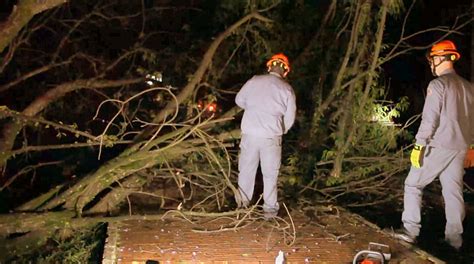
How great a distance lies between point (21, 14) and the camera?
585 cm

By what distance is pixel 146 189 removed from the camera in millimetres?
8453

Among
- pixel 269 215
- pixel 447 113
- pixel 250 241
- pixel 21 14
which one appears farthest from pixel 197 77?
pixel 447 113

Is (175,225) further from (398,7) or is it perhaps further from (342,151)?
(398,7)

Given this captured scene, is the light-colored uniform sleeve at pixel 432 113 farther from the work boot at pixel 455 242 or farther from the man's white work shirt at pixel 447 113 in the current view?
the work boot at pixel 455 242

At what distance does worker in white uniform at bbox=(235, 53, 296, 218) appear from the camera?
21.0 ft

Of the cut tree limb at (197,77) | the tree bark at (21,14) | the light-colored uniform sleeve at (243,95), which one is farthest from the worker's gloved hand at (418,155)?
the tree bark at (21,14)

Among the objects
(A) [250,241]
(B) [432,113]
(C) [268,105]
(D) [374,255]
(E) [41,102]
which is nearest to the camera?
(D) [374,255]

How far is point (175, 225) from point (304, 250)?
1.48 metres

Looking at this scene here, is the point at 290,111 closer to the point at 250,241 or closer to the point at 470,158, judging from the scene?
the point at 250,241

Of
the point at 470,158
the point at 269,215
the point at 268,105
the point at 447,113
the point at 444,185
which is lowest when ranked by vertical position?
the point at 269,215

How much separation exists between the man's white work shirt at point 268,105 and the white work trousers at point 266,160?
0.09 metres

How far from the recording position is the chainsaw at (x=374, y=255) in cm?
478

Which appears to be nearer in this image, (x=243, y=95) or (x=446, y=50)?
(x=446, y=50)

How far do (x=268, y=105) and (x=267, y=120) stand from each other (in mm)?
160
